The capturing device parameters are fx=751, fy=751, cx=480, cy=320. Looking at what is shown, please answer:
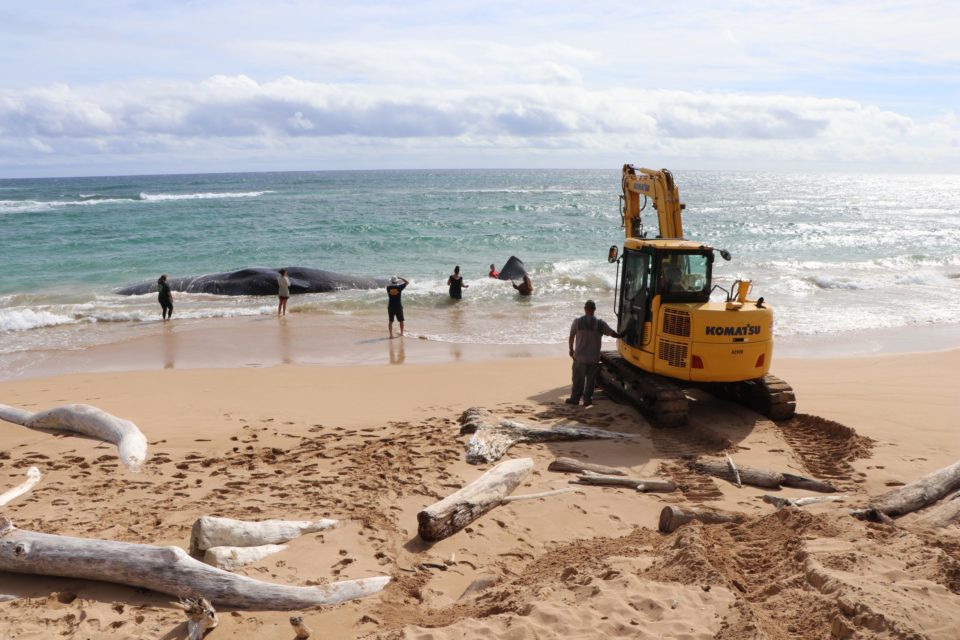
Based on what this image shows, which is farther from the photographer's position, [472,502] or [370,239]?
[370,239]

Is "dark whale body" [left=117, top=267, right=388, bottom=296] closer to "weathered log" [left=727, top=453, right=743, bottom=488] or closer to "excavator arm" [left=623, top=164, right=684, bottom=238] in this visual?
"excavator arm" [left=623, top=164, right=684, bottom=238]

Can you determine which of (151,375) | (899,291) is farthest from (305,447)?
(899,291)

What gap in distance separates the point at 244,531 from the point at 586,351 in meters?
5.58

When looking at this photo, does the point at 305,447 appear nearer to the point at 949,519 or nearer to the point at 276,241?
the point at 949,519

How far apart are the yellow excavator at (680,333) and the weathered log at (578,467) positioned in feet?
5.25

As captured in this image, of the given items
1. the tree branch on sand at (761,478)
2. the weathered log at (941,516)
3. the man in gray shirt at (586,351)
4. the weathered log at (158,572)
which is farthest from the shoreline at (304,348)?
the weathered log at (158,572)

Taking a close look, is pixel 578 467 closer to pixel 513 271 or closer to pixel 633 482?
pixel 633 482

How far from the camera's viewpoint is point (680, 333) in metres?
9.09

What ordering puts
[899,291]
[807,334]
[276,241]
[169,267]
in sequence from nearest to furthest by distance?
[807,334], [899,291], [169,267], [276,241]

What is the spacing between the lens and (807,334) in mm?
16297

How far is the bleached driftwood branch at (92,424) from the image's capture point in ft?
26.9

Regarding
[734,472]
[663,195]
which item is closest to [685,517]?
[734,472]

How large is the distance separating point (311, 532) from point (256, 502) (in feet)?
3.02

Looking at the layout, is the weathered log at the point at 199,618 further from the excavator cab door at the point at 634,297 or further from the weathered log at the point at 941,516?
the excavator cab door at the point at 634,297
